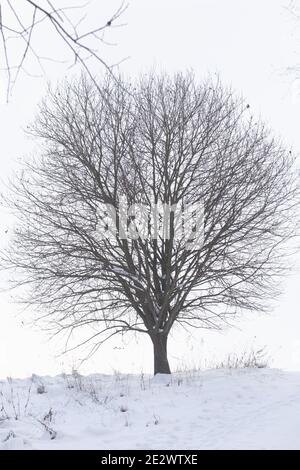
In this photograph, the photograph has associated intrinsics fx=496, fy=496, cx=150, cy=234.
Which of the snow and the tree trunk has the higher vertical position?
the tree trunk

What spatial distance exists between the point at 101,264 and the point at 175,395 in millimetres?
4039

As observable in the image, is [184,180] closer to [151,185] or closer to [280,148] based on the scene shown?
[151,185]

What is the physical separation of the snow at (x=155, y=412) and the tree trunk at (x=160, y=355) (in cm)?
66

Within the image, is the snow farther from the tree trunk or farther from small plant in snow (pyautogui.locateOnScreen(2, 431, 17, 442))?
the tree trunk

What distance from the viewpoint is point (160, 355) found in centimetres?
1316

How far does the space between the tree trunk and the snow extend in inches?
26.2

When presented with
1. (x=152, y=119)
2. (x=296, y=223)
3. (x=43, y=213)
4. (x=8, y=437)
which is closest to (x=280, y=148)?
(x=296, y=223)

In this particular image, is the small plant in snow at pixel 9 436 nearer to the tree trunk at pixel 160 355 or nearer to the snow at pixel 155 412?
the snow at pixel 155 412

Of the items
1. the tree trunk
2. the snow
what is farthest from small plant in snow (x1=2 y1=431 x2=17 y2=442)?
the tree trunk

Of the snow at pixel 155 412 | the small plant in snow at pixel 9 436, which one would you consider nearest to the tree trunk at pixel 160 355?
the snow at pixel 155 412

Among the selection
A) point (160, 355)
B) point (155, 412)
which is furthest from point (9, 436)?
point (160, 355)

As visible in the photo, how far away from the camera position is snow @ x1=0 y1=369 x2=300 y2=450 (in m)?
6.81

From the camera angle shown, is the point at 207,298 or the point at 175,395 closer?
the point at 175,395

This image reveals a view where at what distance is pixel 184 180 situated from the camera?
13.6m
